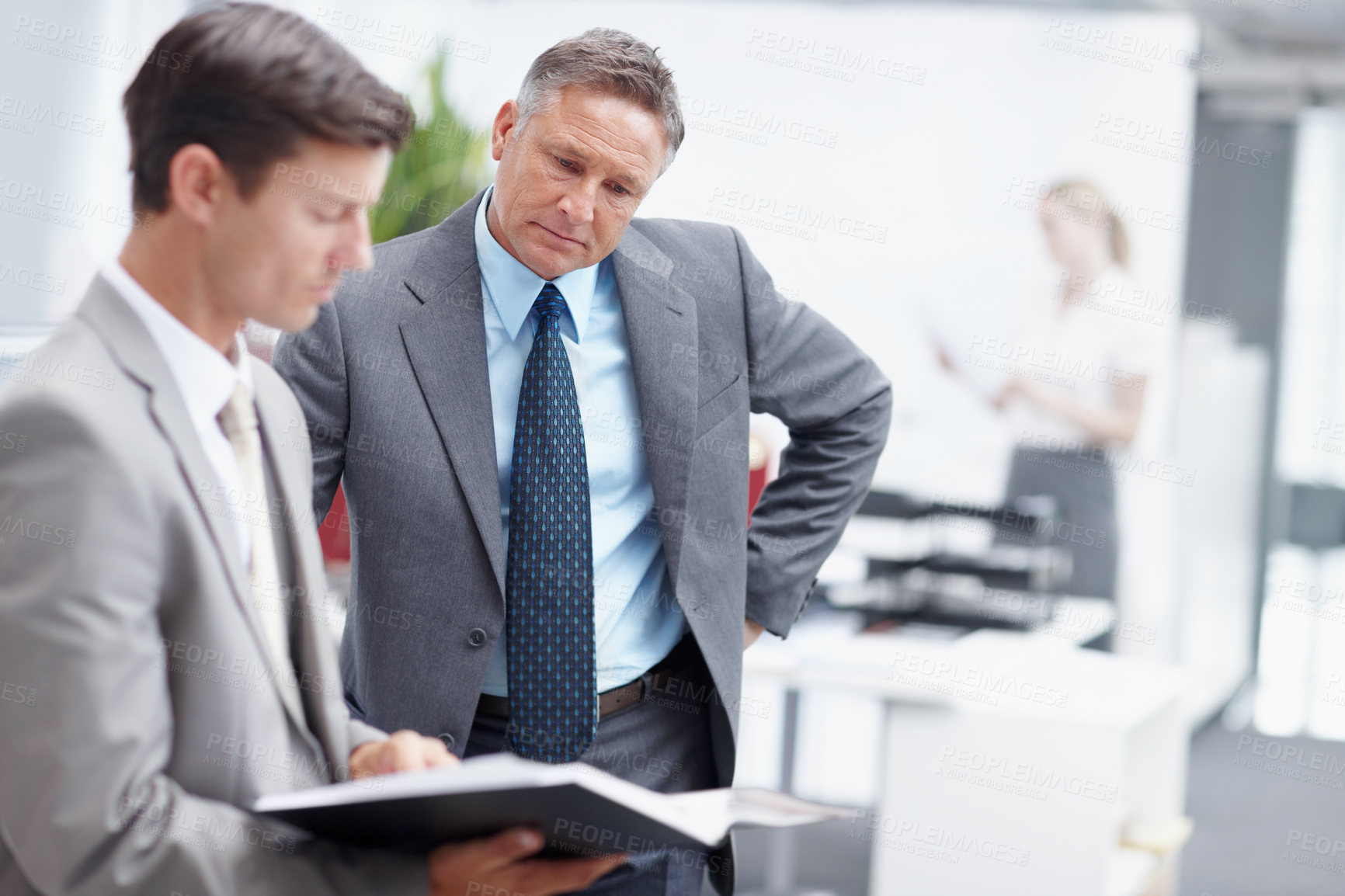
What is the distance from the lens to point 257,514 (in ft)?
3.35

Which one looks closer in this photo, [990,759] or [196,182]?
[196,182]

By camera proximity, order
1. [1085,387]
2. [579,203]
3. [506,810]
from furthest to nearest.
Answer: [1085,387] → [579,203] → [506,810]

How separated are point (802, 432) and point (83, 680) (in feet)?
4.39

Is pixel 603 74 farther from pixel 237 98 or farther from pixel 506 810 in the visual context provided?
pixel 506 810

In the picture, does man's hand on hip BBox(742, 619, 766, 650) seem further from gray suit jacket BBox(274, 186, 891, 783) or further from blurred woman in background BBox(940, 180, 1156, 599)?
blurred woman in background BBox(940, 180, 1156, 599)

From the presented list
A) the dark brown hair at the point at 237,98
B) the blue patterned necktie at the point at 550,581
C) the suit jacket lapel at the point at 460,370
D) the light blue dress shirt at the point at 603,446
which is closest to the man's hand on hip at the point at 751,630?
the light blue dress shirt at the point at 603,446

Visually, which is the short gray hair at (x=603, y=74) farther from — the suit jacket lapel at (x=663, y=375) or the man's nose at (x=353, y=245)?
the man's nose at (x=353, y=245)

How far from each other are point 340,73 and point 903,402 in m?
5.07

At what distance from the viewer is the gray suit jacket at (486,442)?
5.00 ft

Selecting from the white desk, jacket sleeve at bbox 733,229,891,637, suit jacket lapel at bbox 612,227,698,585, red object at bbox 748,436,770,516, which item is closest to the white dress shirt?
suit jacket lapel at bbox 612,227,698,585

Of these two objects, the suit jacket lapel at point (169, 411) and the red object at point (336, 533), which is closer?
the suit jacket lapel at point (169, 411)

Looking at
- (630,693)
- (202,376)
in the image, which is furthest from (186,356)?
(630,693)

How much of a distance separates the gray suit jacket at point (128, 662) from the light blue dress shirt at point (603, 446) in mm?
627

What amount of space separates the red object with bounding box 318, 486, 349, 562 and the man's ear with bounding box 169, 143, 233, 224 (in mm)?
2082
